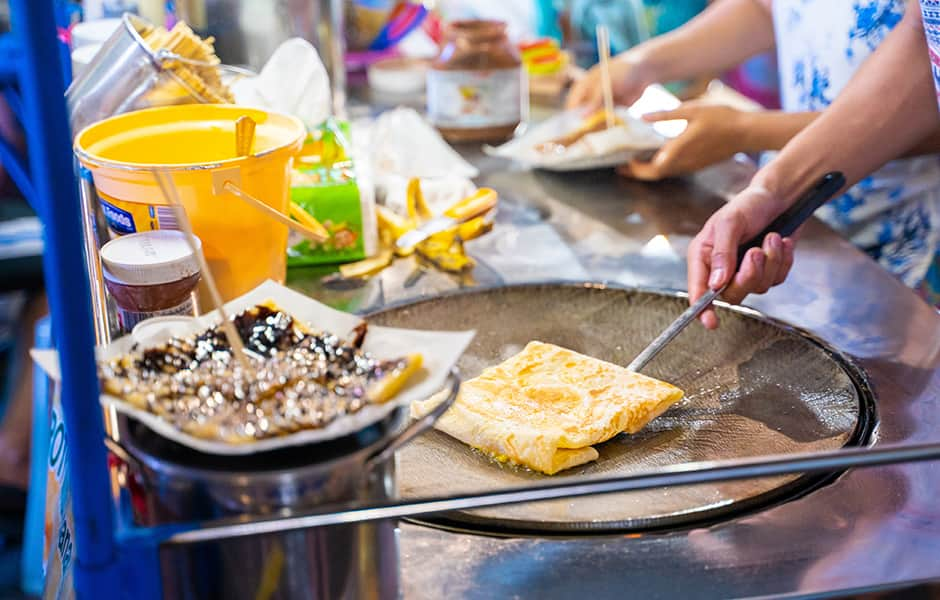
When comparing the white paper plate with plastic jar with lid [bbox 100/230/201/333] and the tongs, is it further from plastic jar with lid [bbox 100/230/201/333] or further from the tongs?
plastic jar with lid [bbox 100/230/201/333]

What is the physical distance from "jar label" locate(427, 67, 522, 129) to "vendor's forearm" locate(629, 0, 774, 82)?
14.1 inches

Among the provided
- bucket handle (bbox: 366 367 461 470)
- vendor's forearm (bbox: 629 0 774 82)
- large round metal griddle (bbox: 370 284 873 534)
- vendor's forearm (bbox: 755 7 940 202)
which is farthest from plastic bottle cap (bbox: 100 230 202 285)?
vendor's forearm (bbox: 629 0 774 82)

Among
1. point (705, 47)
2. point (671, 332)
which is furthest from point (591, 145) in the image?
point (671, 332)

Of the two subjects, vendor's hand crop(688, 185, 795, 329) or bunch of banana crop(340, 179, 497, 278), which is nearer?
vendor's hand crop(688, 185, 795, 329)

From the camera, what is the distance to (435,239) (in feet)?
5.01

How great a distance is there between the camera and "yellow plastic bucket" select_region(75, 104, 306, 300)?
109cm

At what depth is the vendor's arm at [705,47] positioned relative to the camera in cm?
222

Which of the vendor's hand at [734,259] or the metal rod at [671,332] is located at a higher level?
the vendor's hand at [734,259]

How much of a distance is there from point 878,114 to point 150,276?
1.06m

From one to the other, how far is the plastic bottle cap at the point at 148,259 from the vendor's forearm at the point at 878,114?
0.86 meters

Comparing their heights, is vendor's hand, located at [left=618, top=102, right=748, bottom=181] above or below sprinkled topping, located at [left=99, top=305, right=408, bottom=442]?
below

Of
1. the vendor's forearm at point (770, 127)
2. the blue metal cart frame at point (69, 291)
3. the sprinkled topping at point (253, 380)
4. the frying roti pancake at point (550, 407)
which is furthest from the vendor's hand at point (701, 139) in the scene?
the blue metal cart frame at point (69, 291)

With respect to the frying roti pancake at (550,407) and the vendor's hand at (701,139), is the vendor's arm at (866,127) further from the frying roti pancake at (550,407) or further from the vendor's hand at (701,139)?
the frying roti pancake at (550,407)

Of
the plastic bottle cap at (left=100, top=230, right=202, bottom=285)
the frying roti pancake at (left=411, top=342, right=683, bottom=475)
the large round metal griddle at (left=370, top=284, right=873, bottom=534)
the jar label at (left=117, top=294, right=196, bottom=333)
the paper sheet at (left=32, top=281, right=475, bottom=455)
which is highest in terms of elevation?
the paper sheet at (left=32, top=281, right=475, bottom=455)
